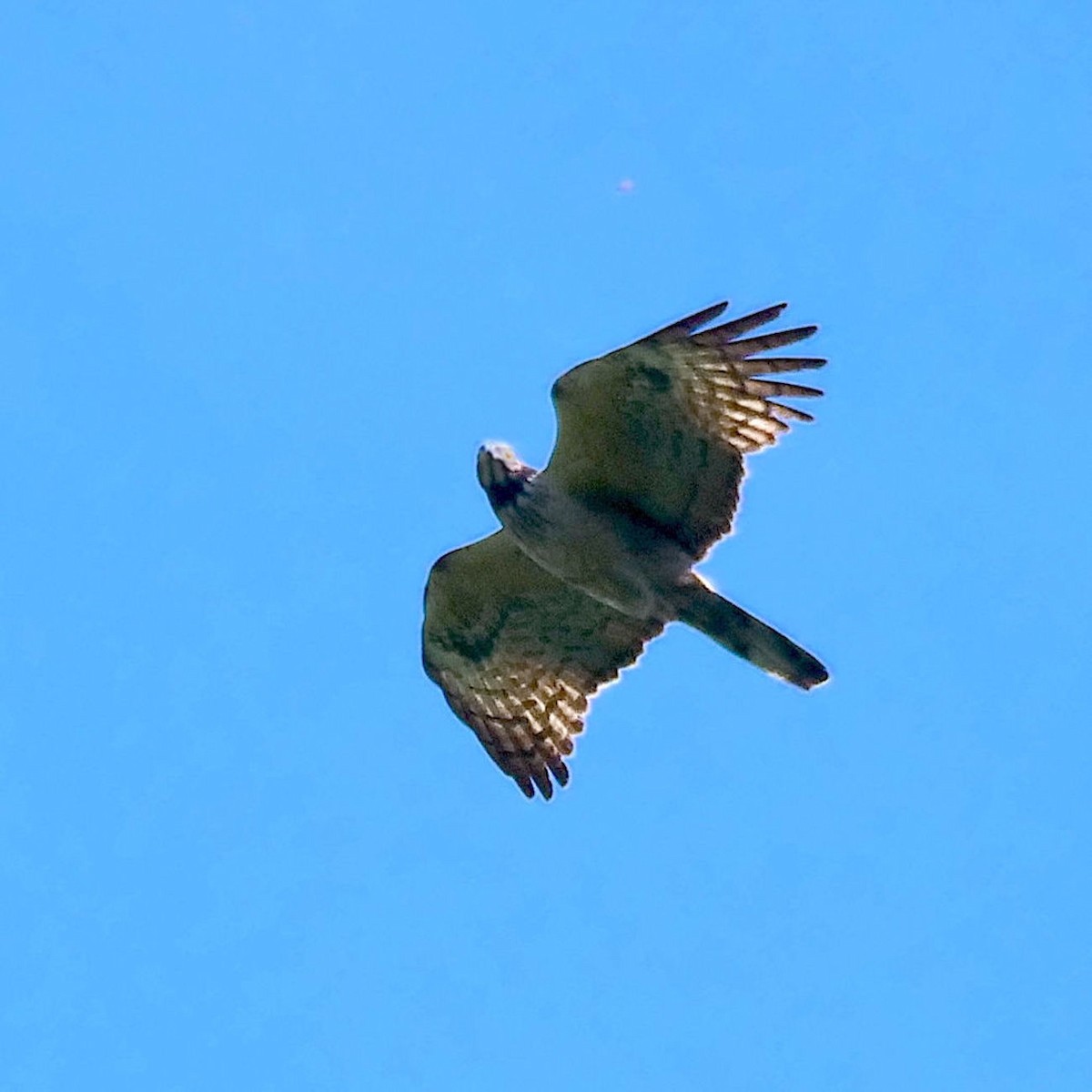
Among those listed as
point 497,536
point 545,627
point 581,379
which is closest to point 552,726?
point 545,627

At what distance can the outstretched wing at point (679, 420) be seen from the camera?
9281 millimetres

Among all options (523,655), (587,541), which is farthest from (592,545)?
(523,655)

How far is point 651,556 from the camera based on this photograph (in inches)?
386

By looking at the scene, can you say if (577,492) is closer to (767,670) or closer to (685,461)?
(685,461)

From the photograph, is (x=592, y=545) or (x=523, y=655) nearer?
(x=592, y=545)

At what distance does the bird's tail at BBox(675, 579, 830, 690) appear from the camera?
959cm

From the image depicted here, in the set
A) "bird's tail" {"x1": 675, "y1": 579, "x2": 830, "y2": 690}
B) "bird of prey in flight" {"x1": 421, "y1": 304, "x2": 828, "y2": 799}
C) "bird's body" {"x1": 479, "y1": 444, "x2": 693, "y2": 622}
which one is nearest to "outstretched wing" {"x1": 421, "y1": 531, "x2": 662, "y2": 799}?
"bird of prey in flight" {"x1": 421, "y1": 304, "x2": 828, "y2": 799}

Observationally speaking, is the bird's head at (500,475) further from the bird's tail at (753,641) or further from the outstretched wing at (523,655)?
the bird's tail at (753,641)

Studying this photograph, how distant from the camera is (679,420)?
9.58m

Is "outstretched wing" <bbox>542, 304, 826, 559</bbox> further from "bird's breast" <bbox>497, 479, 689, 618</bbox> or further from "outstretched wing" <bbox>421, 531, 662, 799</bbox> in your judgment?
"outstretched wing" <bbox>421, 531, 662, 799</bbox>

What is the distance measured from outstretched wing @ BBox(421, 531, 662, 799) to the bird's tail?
68 cm

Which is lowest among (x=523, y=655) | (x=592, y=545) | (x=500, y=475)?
(x=592, y=545)

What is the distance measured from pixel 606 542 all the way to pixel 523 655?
1.23 m

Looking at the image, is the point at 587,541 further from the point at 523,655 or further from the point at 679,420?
the point at 523,655
